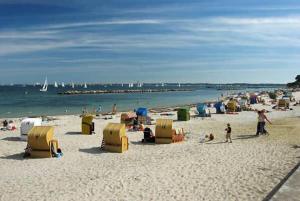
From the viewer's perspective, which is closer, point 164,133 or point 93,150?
point 93,150

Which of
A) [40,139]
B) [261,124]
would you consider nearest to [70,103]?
[261,124]

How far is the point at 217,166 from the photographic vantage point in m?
14.7

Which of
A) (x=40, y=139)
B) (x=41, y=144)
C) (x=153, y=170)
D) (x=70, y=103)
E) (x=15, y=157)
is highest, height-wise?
(x=40, y=139)

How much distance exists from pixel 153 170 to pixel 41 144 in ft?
16.7

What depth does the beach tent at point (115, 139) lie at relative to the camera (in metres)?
17.8

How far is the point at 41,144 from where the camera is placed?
54.9 ft

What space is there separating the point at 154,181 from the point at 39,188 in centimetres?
340

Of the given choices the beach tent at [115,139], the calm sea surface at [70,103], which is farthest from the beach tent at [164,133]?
the calm sea surface at [70,103]

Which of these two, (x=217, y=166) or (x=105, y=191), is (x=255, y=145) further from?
(x=105, y=191)

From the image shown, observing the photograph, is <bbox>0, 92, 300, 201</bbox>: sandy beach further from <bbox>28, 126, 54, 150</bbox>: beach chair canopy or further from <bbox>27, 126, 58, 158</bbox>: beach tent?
<bbox>28, 126, 54, 150</bbox>: beach chair canopy

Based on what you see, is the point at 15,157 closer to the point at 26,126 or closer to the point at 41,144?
the point at 41,144

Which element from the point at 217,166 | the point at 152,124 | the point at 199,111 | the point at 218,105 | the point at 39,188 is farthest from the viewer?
the point at 218,105

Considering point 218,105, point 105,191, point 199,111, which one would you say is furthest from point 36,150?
point 218,105

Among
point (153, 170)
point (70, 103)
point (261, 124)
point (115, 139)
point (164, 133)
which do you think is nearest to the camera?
point (153, 170)
